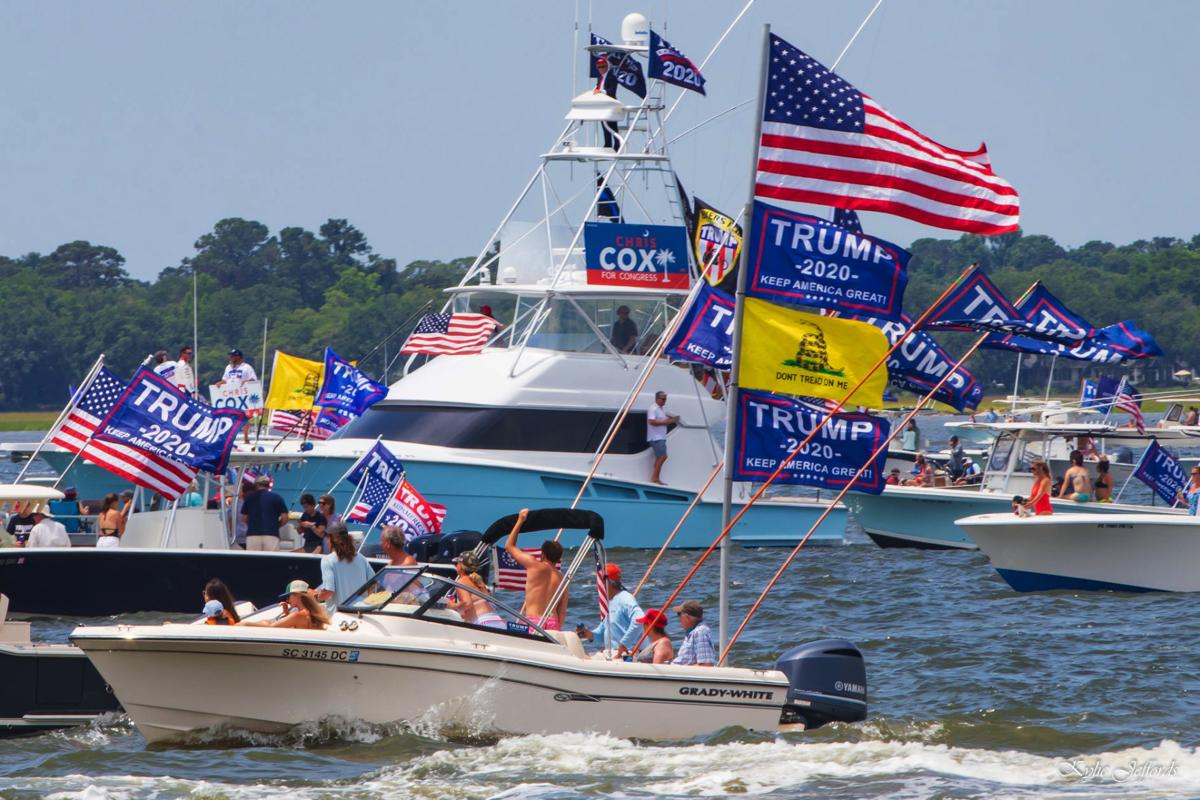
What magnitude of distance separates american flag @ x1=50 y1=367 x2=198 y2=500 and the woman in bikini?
144 centimetres

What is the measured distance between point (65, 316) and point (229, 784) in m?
140

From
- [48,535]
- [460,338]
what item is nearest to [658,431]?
[460,338]

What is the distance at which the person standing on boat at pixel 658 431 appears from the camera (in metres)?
28.4

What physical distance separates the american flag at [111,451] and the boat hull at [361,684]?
5.63m

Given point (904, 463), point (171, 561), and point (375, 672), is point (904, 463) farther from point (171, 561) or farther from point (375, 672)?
point (375, 672)

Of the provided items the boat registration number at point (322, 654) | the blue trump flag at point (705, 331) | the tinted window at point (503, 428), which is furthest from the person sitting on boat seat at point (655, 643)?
the tinted window at point (503, 428)

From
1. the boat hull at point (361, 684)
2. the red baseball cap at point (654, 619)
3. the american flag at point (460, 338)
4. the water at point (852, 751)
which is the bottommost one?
the water at point (852, 751)

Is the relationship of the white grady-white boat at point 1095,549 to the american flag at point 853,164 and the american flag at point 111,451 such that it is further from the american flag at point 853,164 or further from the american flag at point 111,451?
the american flag at point 111,451

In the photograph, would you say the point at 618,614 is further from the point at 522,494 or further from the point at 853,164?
the point at 522,494

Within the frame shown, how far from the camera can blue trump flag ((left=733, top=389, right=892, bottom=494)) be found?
14586 millimetres

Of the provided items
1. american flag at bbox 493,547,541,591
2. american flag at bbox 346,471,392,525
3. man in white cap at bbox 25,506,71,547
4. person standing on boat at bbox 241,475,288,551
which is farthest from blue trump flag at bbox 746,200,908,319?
man in white cap at bbox 25,506,71,547

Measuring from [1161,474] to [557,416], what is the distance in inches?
330

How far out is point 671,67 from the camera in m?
31.6

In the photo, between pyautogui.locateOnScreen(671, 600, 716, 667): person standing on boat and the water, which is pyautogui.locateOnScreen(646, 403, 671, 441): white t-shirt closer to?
the water
